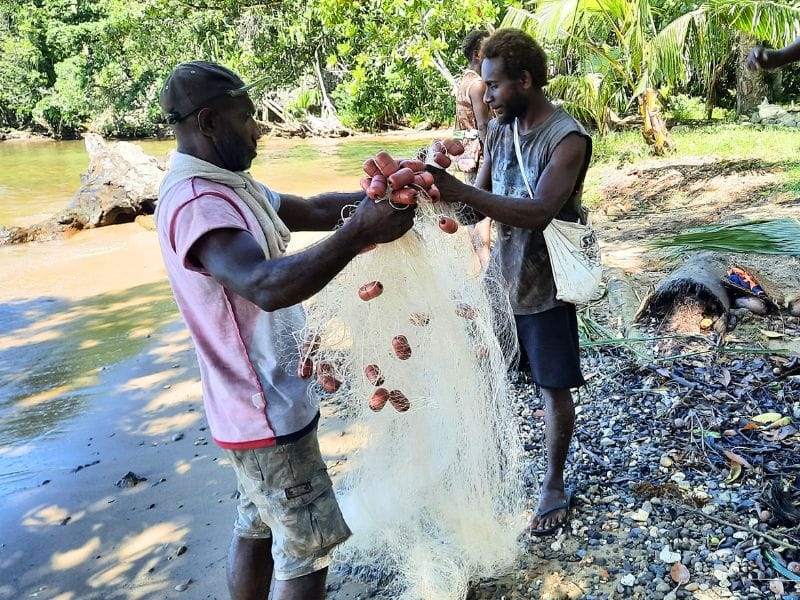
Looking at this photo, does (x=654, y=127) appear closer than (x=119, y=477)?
No

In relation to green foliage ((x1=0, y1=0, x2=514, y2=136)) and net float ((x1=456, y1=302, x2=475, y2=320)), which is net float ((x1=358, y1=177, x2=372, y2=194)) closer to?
net float ((x1=456, y1=302, x2=475, y2=320))

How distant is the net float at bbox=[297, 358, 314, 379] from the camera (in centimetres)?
185

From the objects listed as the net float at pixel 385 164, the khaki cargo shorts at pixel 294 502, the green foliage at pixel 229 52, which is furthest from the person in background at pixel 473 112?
the green foliage at pixel 229 52

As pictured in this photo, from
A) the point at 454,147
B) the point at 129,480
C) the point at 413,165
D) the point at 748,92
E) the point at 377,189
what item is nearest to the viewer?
the point at 377,189

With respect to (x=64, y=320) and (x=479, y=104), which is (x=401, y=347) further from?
(x=64, y=320)

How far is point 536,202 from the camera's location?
90.6 inches

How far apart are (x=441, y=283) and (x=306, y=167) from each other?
16.0 metres

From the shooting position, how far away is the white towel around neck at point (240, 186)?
1.70 meters

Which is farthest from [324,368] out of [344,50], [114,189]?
[114,189]

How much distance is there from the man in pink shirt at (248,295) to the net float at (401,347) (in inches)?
13.0

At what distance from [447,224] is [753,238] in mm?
3013

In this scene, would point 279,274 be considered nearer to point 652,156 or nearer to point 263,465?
point 263,465

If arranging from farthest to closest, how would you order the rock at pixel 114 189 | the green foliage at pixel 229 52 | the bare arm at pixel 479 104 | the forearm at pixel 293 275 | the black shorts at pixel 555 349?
the rock at pixel 114 189 < the green foliage at pixel 229 52 < the bare arm at pixel 479 104 < the black shorts at pixel 555 349 < the forearm at pixel 293 275

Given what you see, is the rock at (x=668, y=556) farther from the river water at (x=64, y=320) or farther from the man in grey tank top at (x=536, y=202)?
the river water at (x=64, y=320)
